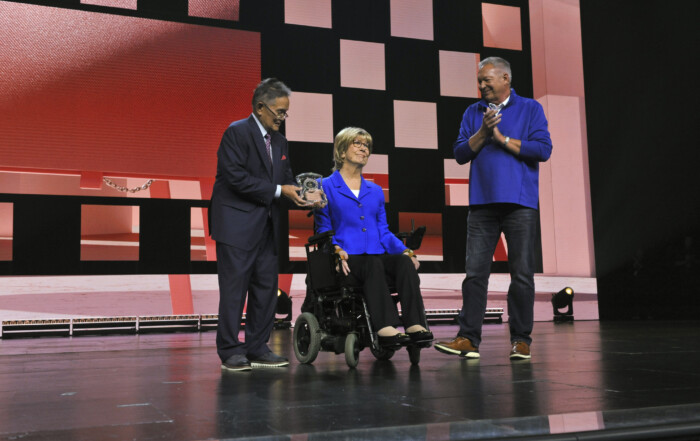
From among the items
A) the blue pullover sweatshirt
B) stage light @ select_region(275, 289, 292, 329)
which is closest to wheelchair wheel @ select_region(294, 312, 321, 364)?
the blue pullover sweatshirt

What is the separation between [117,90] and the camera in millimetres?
4715

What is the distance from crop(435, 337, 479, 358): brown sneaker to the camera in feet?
7.97

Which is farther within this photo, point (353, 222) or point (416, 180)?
point (416, 180)

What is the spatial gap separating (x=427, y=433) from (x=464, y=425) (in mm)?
91

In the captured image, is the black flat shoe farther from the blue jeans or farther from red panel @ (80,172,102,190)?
red panel @ (80,172,102,190)

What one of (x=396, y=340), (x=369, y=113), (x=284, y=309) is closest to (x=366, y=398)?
(x=396, y=340)

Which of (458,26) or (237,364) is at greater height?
(458,26)

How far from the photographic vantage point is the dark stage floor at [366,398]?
44.0 inches

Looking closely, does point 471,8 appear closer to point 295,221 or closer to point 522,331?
point 295,221

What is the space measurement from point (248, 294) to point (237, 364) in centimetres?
28

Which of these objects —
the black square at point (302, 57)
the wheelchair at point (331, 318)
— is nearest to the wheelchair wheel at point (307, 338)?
the wheelchair at point (331, 318)

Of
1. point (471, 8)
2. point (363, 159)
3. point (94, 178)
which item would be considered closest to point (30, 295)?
point (94, 178)

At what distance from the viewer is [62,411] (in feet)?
4.53

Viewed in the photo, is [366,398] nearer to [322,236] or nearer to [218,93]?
[322,236]
